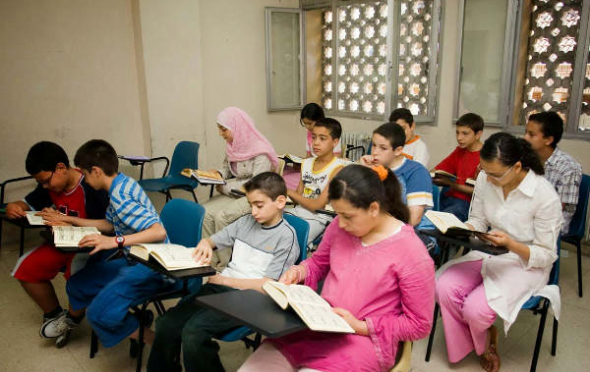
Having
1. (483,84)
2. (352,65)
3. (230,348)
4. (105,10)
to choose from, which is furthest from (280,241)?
(352,65)

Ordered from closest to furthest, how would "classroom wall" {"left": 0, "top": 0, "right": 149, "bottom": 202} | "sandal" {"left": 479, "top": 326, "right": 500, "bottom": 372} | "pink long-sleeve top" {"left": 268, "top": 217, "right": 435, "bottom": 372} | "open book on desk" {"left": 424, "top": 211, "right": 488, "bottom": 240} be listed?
"pink long-sleeve top" {"left": 268, "top": 217, "right": 435, "bottom": 372}, "open book on desk" {"left": 424, "top": 211, "right": 488, "bottom": 240}, "sandal" {"left": 479, "top": 326, "right": 500, "bottom": 372}, "classroom wall" {"left": 0, "top": 0, "right": 149, "bottom": 202}

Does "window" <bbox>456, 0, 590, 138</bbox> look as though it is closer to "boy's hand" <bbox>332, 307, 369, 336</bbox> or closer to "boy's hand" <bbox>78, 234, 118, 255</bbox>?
"boy's hand" <bbox>332, 307, 369, 336</bbox>

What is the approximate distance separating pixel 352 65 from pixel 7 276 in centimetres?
412

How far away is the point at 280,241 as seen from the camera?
2027 millimetres

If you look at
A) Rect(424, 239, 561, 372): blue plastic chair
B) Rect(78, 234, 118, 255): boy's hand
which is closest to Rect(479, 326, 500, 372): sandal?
Rect(424, 239, 561, 372): blue plastic chair

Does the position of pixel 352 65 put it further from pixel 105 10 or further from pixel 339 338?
pixel 339 338

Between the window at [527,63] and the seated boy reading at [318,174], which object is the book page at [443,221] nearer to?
the seated boy reading at [318,174]

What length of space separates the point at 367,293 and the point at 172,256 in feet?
2.61

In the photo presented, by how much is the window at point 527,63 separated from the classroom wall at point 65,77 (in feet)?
11.0

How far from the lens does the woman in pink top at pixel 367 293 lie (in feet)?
4.88

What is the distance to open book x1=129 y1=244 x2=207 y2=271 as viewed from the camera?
5.75 ft

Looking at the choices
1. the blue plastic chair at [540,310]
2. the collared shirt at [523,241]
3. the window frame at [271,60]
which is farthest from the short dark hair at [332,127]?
the window frame at [271,60]

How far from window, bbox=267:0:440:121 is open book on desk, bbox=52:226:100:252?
10.3 feet

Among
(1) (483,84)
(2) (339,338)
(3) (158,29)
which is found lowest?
(2) (339,338)
